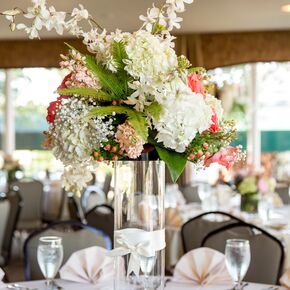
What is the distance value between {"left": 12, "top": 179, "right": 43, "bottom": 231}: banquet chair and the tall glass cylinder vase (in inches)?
252

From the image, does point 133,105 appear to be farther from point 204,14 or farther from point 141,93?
point 204,14

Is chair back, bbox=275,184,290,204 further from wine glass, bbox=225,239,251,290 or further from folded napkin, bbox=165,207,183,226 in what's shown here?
wine glass, bbox=225,239,251,290

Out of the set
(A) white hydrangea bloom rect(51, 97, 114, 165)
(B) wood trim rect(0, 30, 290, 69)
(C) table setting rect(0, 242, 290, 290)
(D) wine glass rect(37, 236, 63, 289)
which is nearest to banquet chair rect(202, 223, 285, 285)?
(C) table setting rect(0, 242, 290, 290)

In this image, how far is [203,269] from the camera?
116 inches

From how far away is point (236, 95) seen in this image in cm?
1123

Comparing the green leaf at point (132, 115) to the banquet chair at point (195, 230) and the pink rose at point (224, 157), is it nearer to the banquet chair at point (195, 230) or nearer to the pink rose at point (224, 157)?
the pink rose at point (224, 157)

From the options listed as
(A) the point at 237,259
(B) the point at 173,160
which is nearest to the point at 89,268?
(A) the point at 237,259

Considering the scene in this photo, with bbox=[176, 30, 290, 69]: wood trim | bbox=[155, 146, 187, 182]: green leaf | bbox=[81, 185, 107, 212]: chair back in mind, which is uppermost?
bbox=[176, 30, 290, 69]: wood trim

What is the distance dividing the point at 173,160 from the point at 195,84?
235mm

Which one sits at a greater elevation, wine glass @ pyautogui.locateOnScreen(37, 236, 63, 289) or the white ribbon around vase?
the white ribbon around vase

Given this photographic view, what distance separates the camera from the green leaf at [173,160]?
6.96 ft

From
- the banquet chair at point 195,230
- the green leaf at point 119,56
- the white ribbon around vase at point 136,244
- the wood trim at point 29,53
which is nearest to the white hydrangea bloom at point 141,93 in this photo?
the green leaf at point 119,56

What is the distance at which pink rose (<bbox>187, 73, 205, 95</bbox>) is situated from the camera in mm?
2145

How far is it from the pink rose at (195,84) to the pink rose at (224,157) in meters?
0.19
